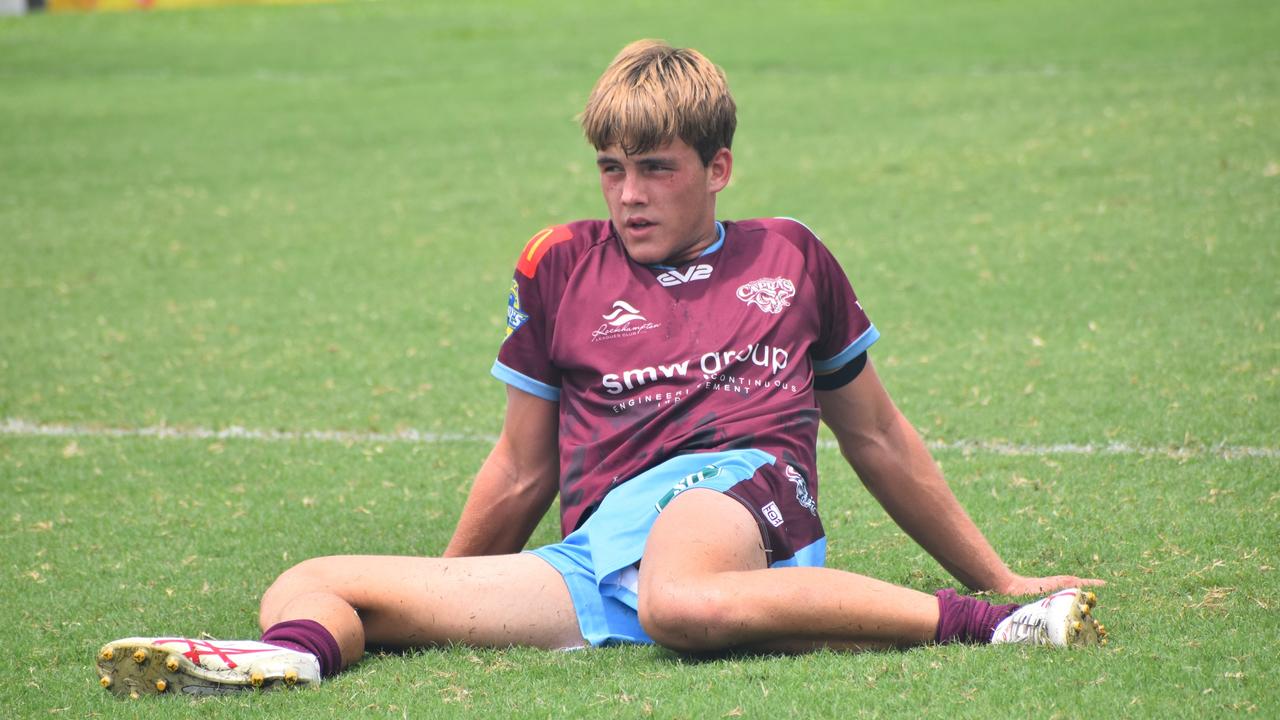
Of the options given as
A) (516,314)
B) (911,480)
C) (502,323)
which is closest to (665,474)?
(516,314)

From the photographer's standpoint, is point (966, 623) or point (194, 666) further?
point (966, 623)

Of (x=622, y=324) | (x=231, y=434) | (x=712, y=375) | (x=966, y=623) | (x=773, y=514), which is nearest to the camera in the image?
(x=966, y=623)

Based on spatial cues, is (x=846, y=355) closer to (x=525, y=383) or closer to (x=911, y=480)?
(x=911, y=480)

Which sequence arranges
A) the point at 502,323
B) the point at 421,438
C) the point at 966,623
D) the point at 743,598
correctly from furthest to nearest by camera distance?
the point at 502,323 → the point at 421,438 → the point at 966,623 → the point at 743,598

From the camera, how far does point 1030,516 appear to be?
497 centimetres

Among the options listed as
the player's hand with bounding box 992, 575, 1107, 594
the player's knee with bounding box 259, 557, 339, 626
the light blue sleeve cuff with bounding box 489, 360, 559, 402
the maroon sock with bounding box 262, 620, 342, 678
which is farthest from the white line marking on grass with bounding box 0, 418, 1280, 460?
the maroon sock with bounding box 262, 620, 342, 678

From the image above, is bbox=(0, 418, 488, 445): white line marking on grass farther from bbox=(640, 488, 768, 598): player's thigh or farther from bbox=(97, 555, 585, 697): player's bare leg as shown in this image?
bbox=(640, 488, 768, 598): player's thigh

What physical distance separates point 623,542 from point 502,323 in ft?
16.4

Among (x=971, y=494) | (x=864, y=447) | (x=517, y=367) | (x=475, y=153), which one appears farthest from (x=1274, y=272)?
(x=475, y=153)

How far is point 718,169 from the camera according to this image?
13.3ft

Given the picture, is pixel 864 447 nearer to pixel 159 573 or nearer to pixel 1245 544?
pixel 1245 544

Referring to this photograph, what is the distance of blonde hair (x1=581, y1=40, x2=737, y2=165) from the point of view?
3.87 metres

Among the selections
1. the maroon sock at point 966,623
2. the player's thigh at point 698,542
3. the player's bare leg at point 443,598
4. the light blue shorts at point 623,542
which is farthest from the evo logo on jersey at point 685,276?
the maroon sock at point 966,623

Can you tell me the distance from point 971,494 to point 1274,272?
3862 mm
